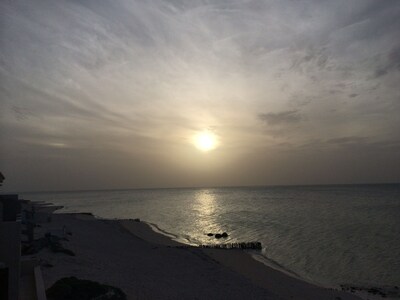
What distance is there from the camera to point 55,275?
19.7 m

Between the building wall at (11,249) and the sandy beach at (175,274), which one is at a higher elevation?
the building wall at (11,249)

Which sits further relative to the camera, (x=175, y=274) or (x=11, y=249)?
(x=175, y=274)

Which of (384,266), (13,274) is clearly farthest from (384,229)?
(13,274)

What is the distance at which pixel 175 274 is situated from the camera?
83.5 feet

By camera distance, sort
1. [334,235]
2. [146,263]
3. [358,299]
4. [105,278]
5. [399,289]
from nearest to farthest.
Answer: [105,278] < [358,299] < [399,289] < [146,263] < [334,235]

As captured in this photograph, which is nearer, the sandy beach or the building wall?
the building wall

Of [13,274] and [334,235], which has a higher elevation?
[13,274]

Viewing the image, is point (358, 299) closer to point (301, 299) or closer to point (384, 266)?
point (301, 299)

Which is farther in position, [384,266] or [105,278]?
[384,266]

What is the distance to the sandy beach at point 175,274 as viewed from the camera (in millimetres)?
20547

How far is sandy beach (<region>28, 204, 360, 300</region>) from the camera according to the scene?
20.5 meters

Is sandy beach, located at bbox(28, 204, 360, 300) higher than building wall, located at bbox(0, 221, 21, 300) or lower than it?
lower

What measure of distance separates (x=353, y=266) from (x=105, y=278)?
78.7 feet

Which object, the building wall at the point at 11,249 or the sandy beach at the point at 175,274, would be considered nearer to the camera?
the building wall at the point at 11,249
